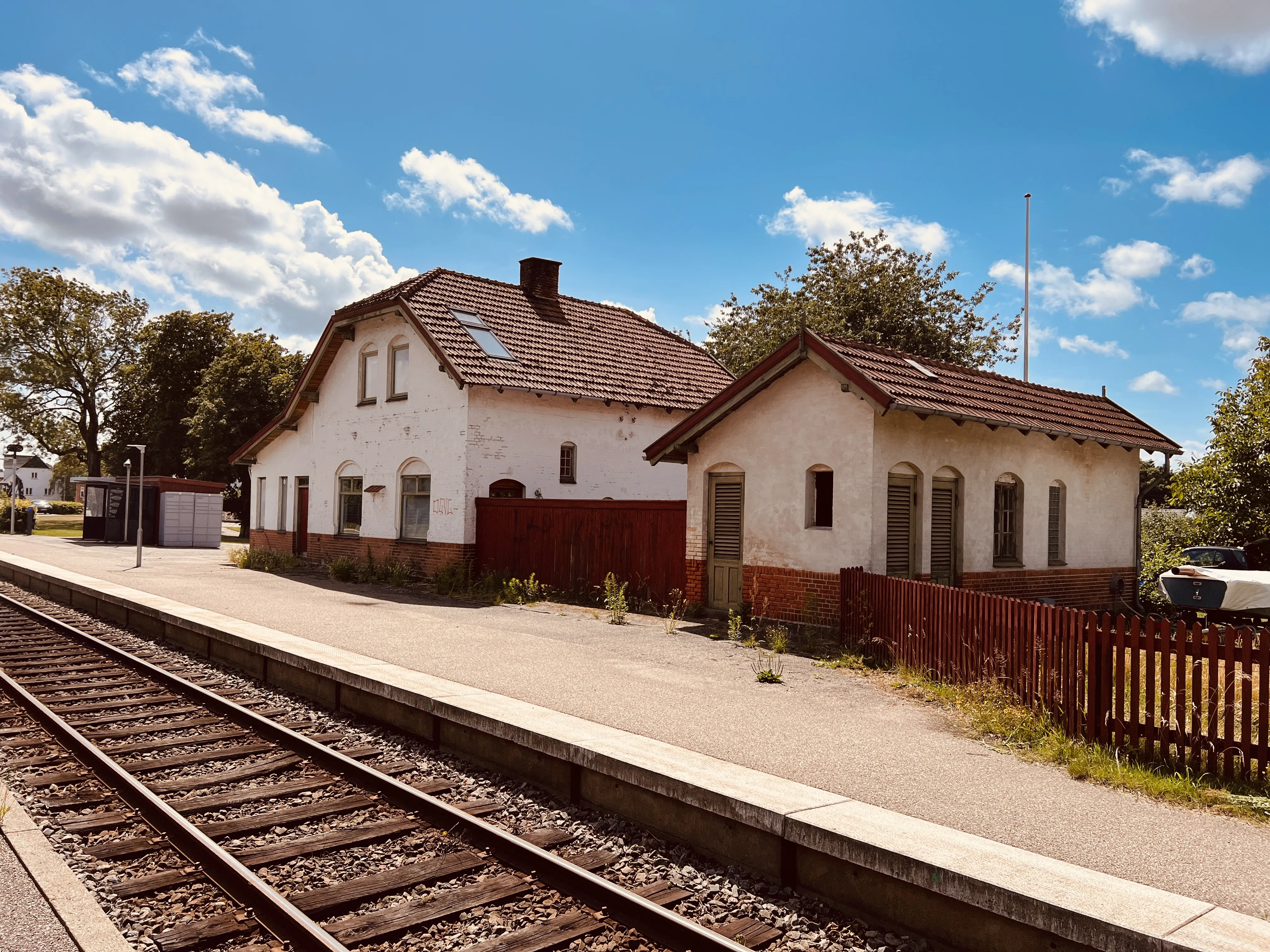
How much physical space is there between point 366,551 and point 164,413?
3340cm

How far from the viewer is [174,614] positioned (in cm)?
1387

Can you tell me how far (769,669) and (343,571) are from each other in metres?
14.1

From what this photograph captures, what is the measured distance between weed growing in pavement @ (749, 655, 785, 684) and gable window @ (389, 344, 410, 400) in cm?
1350

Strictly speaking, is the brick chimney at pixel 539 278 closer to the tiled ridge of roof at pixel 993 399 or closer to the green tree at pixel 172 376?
the tiled ridge of roof at pixel 993 399

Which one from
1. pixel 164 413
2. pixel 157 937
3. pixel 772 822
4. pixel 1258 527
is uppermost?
pixel 164 413

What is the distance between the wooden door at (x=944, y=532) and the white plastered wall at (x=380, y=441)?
10296 millimetres

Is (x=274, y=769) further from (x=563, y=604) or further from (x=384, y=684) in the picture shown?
(x=563, y=604)

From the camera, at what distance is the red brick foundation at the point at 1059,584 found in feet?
50.2

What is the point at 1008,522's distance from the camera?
15930mm

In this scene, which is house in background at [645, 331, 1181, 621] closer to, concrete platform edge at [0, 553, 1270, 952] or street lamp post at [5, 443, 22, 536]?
concrete platform edge at [0, 553, 1270, 952]

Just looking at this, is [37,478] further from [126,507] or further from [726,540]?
[726,540]

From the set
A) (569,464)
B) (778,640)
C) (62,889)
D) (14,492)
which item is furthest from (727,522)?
(14,492)

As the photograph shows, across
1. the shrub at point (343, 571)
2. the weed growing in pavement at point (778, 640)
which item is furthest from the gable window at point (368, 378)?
the weed growing in pavement at point (778, 640)

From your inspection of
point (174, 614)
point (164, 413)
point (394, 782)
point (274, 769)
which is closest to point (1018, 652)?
point (394, 782)
